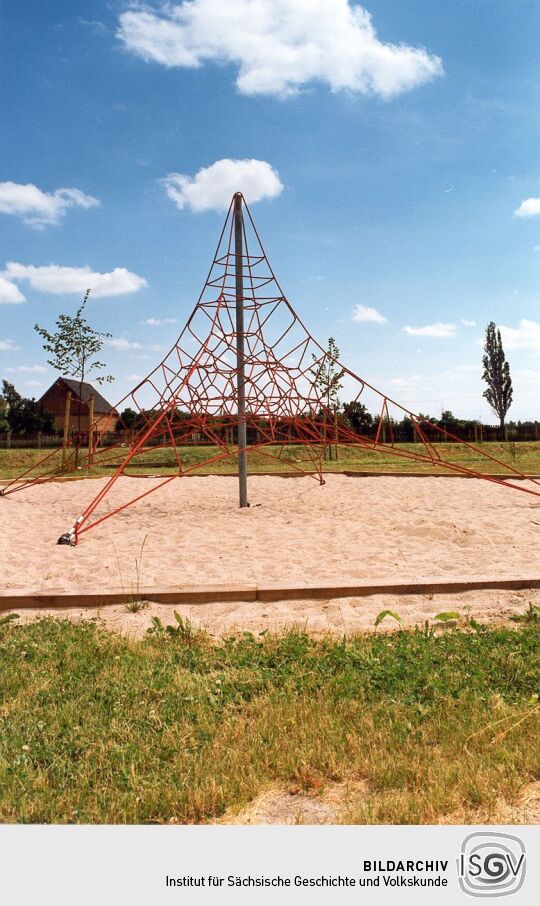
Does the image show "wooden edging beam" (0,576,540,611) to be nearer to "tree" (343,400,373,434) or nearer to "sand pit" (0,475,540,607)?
"sand pit" (0,475,540,607)

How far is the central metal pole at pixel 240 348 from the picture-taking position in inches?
311

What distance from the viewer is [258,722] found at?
233 centimetres

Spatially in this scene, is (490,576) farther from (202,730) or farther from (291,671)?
(202,730)

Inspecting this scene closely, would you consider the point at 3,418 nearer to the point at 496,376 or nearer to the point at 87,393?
the point at 87,393

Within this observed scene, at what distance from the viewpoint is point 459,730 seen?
2.24 metres

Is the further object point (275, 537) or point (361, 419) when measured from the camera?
point (361, 419)

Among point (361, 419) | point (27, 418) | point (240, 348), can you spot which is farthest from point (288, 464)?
point (27, 418)

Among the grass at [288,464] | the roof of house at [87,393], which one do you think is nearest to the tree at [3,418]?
the roof of house at [87,393]

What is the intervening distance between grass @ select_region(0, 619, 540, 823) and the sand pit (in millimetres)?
1302

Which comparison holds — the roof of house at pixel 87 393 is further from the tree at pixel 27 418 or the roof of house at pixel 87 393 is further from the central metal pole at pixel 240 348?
the central metal pole at pixel 240 348

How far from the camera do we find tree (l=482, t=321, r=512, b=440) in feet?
142
